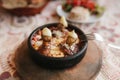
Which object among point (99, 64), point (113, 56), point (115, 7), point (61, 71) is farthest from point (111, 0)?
point (61, 71)

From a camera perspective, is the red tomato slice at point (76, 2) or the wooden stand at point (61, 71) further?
the red tomato slice at point (76, 2)

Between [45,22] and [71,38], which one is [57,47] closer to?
[71,38]

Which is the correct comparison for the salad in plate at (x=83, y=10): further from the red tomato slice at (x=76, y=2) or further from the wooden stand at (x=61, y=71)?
the wooden stand at (x=61, y=71)

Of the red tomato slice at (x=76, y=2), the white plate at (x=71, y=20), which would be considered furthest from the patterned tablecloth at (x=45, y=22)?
the red tomato slice at (x=76, y=2)

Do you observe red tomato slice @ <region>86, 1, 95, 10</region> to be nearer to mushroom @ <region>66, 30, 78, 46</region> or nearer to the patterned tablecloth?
the patterned tablecloth

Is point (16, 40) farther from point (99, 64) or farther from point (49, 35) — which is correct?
point (99, 64)

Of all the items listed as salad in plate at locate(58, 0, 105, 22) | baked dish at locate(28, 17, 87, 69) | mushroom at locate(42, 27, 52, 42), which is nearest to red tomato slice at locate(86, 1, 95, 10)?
salad in plate at locate(58, 0, 105, 22)

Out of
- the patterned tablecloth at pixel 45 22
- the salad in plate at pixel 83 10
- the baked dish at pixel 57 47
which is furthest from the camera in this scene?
the salad in plate at pixel 83 10

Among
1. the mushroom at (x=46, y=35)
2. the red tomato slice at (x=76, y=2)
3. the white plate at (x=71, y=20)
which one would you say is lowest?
the white plate at (x=71, y=20)
